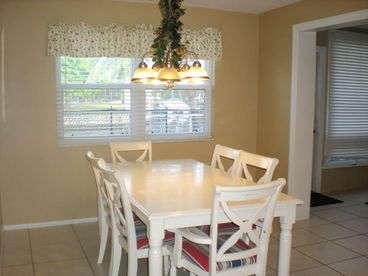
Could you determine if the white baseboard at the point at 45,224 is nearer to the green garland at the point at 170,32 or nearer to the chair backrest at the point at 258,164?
the chair backrest at the point at 258,164

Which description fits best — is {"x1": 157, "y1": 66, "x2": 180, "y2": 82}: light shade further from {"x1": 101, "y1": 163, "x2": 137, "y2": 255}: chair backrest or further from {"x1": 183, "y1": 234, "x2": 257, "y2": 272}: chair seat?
{"x1": 183, "y1": 234, "x2": 257, "y2": 272}: chair seat

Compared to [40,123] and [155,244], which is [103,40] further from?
[155,244]

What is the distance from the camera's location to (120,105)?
447cm

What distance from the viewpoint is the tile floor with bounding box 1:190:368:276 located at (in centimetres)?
316

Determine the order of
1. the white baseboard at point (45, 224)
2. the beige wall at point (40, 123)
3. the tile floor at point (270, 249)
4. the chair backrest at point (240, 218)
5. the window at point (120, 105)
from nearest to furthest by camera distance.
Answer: the chair backrest at point (240, 218) → the tile floor at point (270, 249) → the beige wall at point (40, 123) → the white baseboard at point (45, 224) → the window at point (120, 105)

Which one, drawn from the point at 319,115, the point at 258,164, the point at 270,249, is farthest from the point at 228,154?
the point at 319,115

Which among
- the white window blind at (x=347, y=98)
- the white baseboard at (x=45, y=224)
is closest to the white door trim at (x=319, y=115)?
the white window blind at (x=347, y=98)

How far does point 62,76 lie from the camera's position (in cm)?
419

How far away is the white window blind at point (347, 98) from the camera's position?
5.52 meters

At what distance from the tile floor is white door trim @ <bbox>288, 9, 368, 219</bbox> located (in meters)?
0.41

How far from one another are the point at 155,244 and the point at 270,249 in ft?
5.53

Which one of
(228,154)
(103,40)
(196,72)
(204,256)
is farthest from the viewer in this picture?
(103,40)

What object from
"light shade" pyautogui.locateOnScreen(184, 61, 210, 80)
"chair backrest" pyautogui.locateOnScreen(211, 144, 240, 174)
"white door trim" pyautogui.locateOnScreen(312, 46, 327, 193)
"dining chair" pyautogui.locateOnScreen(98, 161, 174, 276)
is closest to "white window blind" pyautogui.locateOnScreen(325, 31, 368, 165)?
"white door trim" pyautogui.locateOnScreen(312, 46, 327, 193)

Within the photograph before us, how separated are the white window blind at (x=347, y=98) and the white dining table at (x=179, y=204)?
2.95m
